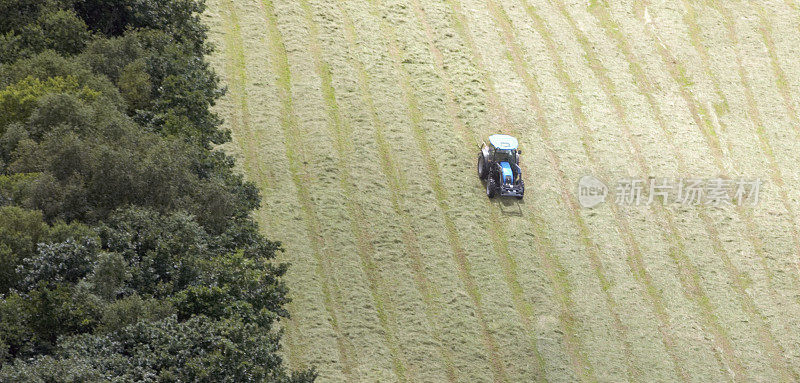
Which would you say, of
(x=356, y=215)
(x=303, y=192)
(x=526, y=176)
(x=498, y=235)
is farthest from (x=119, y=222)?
(x=526, y=176)

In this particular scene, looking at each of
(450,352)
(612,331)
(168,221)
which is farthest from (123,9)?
(612,331)

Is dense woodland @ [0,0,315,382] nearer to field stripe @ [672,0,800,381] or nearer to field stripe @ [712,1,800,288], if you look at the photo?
field stripe @ [672,0,800,381]

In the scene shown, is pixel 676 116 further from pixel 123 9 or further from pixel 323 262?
pixel 123 9

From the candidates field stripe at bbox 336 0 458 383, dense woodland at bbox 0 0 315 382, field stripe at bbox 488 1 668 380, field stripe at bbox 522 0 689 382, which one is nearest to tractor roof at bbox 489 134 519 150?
field stripe at bbox 488 1 668 380

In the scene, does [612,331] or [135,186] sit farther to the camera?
[612,331]

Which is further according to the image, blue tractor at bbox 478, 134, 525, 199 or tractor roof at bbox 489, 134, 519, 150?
blue tractor at bbox 478, 134, 525, 199
